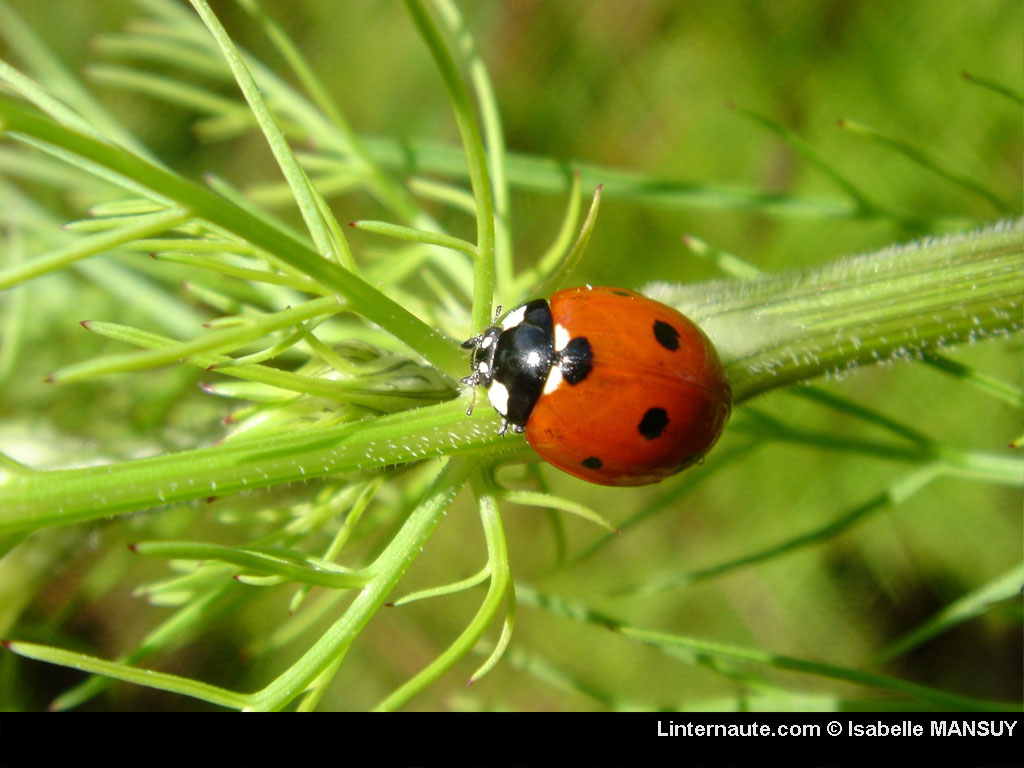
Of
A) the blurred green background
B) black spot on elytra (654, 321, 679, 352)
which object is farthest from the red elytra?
the blurred green background

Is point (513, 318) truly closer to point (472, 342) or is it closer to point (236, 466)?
point (472, 342)

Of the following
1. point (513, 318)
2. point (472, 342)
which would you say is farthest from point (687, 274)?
point (472, 342)

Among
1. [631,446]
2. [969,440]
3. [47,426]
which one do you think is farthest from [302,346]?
[969,440]

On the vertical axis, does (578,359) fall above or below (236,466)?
above

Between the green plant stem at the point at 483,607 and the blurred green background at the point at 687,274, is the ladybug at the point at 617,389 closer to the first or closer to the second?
the green plant stem at the point at 483,607

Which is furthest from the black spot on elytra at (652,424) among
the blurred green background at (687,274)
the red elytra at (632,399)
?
the blurred green background at (687,274)

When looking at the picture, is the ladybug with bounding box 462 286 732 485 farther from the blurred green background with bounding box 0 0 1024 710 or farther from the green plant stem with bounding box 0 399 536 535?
the blurred green background with bounding box 0 0 1024 710

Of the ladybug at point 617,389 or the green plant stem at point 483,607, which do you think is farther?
the ladybug at point 617,389
